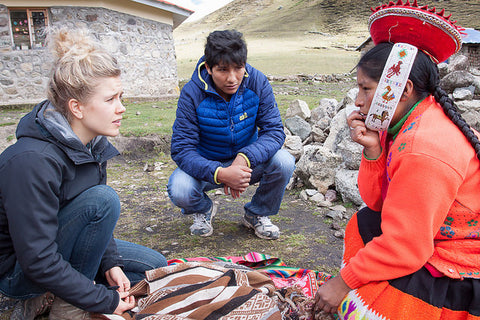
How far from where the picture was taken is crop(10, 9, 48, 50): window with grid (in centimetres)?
893

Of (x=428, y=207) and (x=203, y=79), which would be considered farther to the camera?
(x=203, y=79)

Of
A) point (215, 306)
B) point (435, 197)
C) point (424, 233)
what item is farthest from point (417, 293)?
point (215, 306)

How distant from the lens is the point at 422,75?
5.33 ft

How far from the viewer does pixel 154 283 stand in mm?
2166

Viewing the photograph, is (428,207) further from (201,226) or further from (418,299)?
(201,226)

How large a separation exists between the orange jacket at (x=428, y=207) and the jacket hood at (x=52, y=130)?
1371mm

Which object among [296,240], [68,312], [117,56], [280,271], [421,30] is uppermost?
→ [421,30]

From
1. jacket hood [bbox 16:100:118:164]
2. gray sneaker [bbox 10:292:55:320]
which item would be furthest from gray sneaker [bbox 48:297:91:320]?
jacket hood [bbox 16:100:118:164]

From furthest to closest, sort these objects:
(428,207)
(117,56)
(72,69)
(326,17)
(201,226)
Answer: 1. (326,17)
2. (117,56)
3. (201,226)
4. (72,69)
5. (428,207)

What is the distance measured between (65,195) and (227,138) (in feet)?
4.71

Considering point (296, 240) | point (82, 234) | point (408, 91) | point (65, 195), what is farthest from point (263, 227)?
point (408, 91)

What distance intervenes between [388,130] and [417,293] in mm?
726

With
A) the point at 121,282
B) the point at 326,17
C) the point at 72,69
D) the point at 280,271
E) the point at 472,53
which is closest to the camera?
the point at 72,69

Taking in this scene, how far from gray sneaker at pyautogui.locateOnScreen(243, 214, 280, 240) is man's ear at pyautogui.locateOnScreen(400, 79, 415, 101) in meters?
1.77
